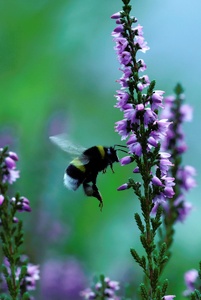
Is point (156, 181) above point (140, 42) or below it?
below

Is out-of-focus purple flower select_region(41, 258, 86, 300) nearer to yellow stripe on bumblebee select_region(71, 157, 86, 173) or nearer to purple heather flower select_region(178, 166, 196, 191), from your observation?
purple heather flower select_region(178, 166, 196, 191)

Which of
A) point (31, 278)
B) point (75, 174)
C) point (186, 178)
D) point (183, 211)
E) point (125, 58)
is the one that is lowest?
point (31, 278)

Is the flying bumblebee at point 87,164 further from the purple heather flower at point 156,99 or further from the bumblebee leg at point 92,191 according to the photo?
the purple heather flower at point 156,99

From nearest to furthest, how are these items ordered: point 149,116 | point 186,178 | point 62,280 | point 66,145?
point 149,116 → point 66,145 → point 186,178 → point 62,280

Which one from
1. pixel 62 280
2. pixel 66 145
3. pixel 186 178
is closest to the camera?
pixel 66 145

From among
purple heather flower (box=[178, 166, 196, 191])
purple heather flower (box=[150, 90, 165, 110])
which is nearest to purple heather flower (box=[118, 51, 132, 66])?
purple heather flower (box=[150, 90, 165, 110])

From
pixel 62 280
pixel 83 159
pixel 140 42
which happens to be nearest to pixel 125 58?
pixel 140 42

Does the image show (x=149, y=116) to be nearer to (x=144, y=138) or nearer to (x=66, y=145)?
(x=144, y=138)

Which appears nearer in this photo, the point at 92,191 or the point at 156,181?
the point at 156,181
